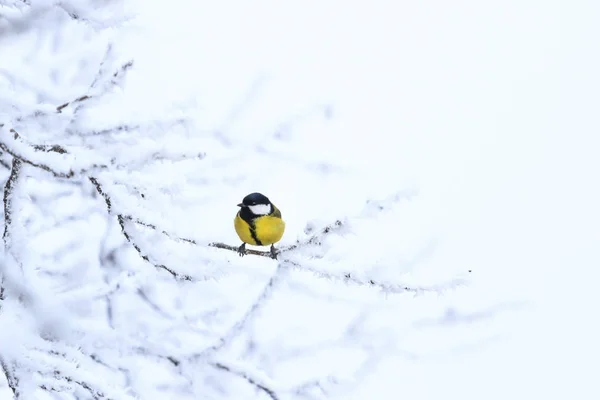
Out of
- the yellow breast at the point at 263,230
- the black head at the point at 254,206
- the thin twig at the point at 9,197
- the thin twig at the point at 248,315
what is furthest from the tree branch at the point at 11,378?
the black head at the point at 254,206

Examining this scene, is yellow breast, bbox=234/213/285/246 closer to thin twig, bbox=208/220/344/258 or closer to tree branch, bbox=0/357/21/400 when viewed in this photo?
thin twig, bbox=208/220/344/258

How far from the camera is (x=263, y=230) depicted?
11.1ft

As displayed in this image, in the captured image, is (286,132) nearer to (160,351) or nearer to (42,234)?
(160,351)

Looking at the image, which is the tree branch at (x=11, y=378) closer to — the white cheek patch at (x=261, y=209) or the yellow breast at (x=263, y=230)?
the yellow breast at (x=263, y=230)

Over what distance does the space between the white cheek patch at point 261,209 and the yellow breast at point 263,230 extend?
0.14 metres

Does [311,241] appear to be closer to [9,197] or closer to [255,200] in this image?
[9,197]

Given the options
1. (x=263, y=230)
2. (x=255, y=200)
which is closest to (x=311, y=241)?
(x=263, y=230)

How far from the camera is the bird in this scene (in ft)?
11.1

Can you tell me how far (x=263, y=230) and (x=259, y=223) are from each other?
62 mm

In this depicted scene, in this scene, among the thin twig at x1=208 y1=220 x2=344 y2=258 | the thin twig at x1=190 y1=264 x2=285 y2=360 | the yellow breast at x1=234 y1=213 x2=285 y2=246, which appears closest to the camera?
the thin twig at x1=208 y1=220 x2=344 y2=258

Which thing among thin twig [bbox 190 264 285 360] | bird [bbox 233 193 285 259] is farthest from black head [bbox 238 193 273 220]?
Answer: thin twig [bbox 190 264 285 360]

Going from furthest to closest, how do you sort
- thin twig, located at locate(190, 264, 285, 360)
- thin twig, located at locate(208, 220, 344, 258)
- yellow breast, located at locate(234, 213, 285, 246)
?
yellow breast, located at locate(234, 213, 285, 246), thin twig, located at locate(190, 264, 285, 360), thin twig, located at locate(208, 220, 344, 258)

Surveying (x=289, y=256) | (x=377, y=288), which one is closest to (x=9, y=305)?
(x=289, y=256)

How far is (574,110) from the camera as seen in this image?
1919 inches
